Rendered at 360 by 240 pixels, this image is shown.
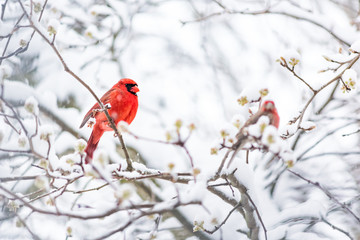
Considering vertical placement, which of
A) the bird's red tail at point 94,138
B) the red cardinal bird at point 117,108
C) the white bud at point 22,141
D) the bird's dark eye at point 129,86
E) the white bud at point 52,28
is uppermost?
the bird's dark eye at point 129,86

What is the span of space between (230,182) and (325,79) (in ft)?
3.51

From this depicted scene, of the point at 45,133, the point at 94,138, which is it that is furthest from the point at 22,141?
the point at 94,138

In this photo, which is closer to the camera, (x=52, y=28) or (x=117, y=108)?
(x=52, y=28)

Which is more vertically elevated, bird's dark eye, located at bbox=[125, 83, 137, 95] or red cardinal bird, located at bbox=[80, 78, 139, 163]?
bird's dark eye, located at bbox=[125, 83, 137, 95]

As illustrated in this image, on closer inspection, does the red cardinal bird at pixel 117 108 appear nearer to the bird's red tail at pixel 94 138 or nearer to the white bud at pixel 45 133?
the bird's red tail at pixel 94 138

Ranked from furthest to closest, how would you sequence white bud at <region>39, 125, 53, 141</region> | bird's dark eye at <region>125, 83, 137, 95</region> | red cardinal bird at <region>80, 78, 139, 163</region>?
bird's dark eye at <region>125, 83, 137, 95</region>, red cardinal bird at <region>80, 78, 139, 163</region>, white bud at <region>39, 125, 53, 141</region>

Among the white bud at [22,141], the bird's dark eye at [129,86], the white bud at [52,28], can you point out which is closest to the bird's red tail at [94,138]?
the bird's dark eye at [129,86]

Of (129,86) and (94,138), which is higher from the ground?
(129,86)

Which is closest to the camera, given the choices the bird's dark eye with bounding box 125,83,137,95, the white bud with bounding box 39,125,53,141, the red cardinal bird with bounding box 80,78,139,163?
the white bud with bounding box 39,125,53,141

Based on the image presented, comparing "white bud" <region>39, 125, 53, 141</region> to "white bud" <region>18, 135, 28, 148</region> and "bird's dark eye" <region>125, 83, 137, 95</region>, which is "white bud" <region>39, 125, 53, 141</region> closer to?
"white bud" <region>18, 135, 28, 148</region>

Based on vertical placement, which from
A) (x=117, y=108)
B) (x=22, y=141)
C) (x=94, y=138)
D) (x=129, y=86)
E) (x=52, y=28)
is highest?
(x=129, y=86)

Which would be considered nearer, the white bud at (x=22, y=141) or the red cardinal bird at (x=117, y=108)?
the white bud at (x=22, y=141)

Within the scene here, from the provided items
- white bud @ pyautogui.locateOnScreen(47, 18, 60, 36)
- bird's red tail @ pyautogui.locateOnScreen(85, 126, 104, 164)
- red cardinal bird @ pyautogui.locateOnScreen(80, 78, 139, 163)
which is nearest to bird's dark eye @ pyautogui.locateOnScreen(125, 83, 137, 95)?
red cardinal bird @ pyautogui.locateOnScreen(80, 78, 139, 163)

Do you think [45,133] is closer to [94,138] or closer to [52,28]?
[52,28]
